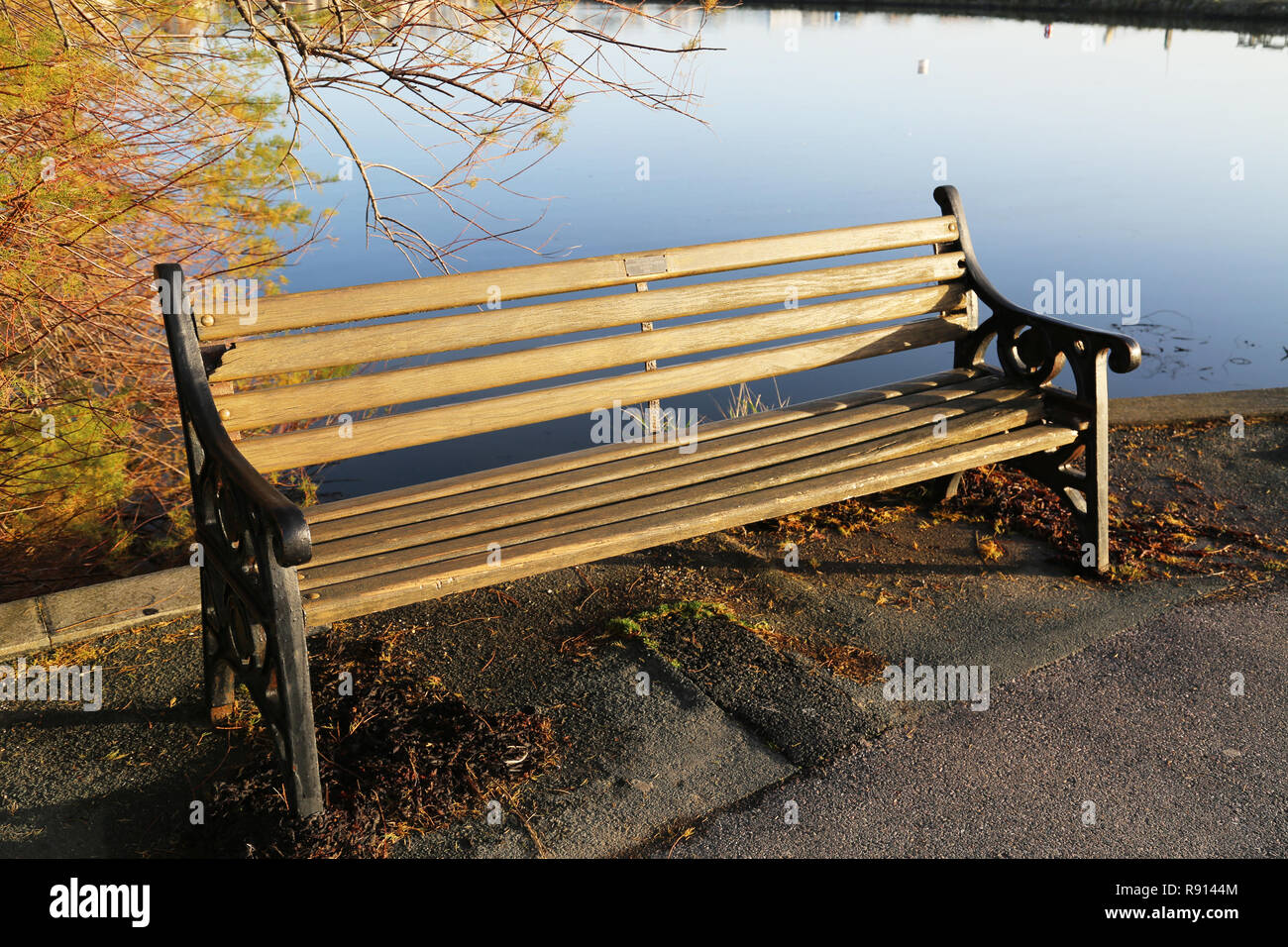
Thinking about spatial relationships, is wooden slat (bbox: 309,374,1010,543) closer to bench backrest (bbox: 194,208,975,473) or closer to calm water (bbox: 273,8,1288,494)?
bench backrest (bbox: 194,208,975,473)

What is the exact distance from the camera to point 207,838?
267 cm

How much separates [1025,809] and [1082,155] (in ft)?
47.3

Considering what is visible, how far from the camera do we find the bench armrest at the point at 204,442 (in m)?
2.37

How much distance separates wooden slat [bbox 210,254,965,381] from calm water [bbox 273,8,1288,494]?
1237mm

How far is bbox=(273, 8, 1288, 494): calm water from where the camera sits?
8.70 meters

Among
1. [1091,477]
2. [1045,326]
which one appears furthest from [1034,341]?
[1091,477]

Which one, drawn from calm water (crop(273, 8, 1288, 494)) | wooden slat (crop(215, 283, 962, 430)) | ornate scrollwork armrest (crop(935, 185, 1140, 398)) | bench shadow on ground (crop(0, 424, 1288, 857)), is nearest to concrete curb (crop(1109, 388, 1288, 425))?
bench shadow on ground (crop(0, 424, 1288, 857))

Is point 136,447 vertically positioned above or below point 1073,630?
above

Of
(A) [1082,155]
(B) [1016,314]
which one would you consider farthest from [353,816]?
(A) [1082,155]

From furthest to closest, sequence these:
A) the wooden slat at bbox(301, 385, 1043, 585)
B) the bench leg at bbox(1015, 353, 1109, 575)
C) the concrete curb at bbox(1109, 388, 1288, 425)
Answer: the concrete curb at bbox(1109, 388, 1288, 425), the bench leg at bbox(1015, 353, 1109, 575), the wooden slat at bbox(301, 385, 1043, 585)

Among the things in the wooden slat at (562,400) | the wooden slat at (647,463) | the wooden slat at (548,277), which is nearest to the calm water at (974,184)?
the wooden slat at (548,277)

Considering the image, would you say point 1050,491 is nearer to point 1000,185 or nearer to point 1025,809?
point 1025,809

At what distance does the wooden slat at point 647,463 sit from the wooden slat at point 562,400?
186 millimetres

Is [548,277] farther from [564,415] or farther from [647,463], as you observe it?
[647,463]
